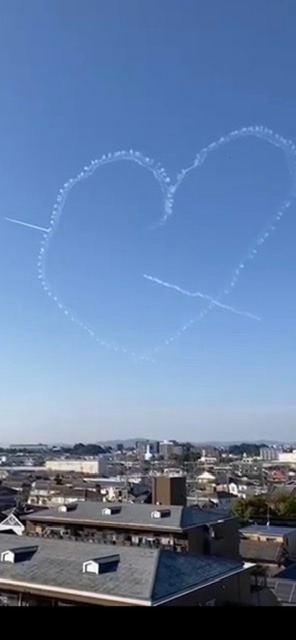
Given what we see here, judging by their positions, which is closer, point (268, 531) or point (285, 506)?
point (268, 531)

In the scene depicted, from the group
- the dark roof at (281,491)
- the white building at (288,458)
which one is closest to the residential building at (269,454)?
the white building at (288,458)

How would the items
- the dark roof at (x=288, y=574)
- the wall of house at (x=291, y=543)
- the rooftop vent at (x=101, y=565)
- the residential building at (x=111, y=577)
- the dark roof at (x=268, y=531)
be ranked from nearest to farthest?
the residential building at (x=111, y=577) → the rooftop vent at (x=101, y=565) → the dark roof at (x=288, y=574) → the wall of house at (x=291, y=543) → the dark roof at (x=268, y=531)

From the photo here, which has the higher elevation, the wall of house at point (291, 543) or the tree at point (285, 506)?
the tree at point (285, 506)

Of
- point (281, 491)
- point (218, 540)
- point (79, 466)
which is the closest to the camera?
point (218, 540)

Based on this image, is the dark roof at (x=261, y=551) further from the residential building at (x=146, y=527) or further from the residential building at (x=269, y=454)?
the residential building at (x=269, y=454)

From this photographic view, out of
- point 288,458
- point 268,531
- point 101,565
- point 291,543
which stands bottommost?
point 291,543

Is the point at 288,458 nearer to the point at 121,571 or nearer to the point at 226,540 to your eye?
the point at 226,540

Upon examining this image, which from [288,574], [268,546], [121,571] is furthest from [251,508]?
[121,571]

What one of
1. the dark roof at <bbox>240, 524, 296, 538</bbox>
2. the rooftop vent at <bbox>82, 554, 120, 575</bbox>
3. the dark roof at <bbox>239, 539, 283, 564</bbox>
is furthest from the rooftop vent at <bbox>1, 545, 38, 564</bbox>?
the dark roof at <bbox>240, 524, 296, 538</bbox>
